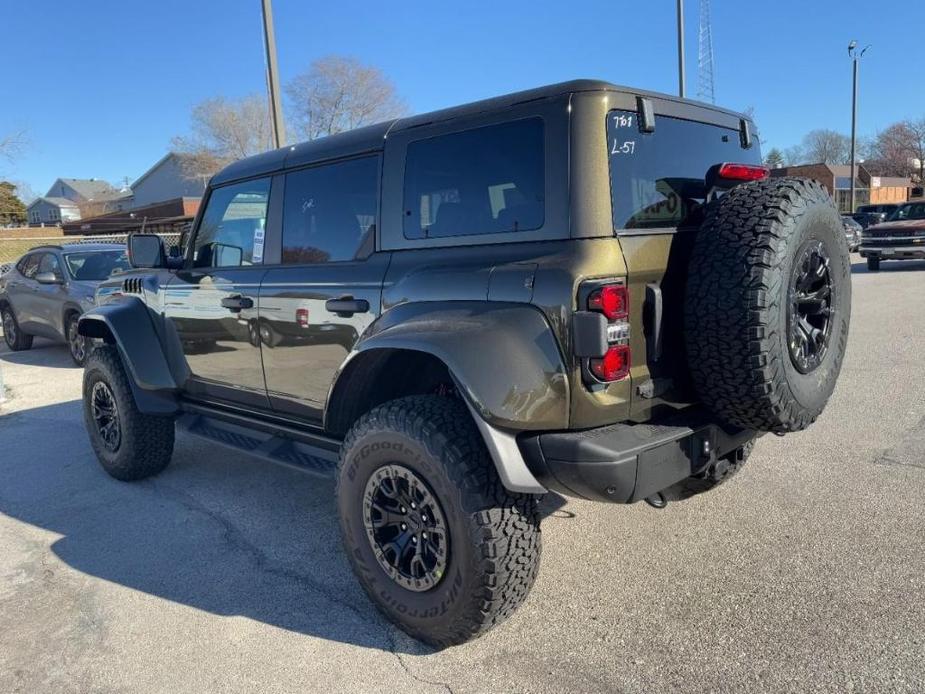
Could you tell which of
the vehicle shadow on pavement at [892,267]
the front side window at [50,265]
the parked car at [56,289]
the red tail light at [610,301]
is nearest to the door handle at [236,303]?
the red tail light at [610,301]

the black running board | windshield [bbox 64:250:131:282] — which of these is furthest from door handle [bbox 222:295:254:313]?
windshield [bbox 64:250:131:282]

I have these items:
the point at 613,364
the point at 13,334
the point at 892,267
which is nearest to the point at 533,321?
the point at 613,364

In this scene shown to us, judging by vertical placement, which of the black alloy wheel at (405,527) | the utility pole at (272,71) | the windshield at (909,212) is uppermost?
the utility pole at (272,71)

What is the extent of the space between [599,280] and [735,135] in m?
1.59

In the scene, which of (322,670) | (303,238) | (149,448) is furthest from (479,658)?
(149,448)

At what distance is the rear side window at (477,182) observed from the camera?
106 inches

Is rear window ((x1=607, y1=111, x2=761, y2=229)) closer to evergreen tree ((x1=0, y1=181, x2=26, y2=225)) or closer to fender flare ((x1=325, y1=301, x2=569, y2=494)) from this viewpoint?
fender flare ((x1=325, y1=301, x2=569, y2=494))

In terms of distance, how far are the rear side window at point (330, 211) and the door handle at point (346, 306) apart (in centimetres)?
25

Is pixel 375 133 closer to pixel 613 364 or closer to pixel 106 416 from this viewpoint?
pixel 613 364

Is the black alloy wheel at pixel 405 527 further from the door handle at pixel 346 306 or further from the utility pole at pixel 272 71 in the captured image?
the utility pole at pixel 272 71

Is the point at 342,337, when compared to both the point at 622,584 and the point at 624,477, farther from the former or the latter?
the point at 622,584

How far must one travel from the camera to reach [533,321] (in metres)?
2.49

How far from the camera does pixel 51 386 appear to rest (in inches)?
345

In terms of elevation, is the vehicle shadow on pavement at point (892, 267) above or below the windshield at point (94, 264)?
below
